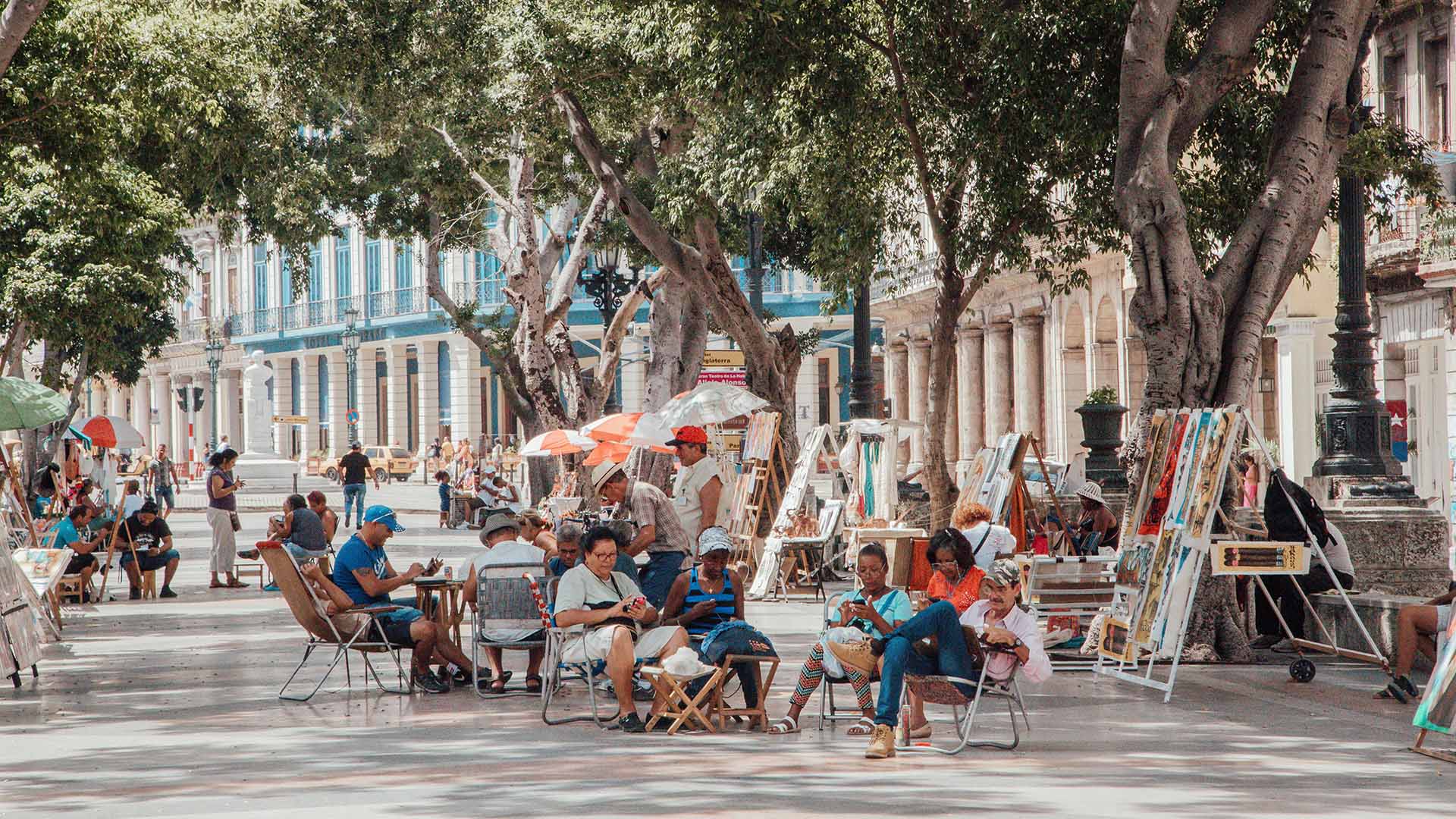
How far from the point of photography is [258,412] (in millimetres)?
44312

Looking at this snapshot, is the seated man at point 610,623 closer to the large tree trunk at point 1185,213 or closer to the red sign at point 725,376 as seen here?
the large tree trunk at point 1185,213

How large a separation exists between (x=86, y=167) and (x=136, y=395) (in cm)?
7065

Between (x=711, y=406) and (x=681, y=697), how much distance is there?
1093 centimetres

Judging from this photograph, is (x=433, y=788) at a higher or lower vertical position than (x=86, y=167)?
lower

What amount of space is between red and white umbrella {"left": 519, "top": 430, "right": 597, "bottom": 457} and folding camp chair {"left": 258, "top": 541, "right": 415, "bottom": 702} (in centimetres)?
1066

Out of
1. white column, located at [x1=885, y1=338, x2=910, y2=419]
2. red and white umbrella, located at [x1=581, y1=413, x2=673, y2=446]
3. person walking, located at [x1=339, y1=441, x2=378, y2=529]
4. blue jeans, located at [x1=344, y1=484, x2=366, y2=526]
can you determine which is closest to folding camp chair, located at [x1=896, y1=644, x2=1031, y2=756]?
red and white umbrella, located at [x1=581, y1=413, x2=673, y2=446]

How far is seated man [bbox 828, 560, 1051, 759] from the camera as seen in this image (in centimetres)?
859

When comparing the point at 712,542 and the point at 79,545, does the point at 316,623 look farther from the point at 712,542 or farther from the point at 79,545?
the point at 79,545

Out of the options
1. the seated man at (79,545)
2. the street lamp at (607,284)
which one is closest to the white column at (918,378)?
the street lamp at (607,284)

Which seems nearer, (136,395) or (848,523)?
(848,523)

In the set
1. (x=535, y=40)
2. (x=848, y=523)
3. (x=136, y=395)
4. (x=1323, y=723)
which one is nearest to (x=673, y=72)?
(x=535, y=40)

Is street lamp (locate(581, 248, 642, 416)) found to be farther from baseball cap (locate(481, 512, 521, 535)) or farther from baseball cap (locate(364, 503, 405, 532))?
baseball cap (locate(364, 503, 405, 532))

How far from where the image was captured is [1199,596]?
39.2 feet

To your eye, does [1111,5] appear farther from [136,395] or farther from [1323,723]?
[136,395]
